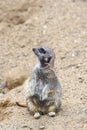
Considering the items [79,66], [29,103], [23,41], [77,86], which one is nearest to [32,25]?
[23,41]

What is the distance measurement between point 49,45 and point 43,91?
7.81 ft

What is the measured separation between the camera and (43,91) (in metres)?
5.01

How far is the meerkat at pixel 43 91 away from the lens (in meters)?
4.96

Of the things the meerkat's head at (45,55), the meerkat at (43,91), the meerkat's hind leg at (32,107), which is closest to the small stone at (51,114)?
the meerkat at (43,91)

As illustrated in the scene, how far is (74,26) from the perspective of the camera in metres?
7.72

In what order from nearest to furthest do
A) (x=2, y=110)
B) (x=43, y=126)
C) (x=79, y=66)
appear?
(x=43, y=126), (x=2, y=110), (x=79, y=66)

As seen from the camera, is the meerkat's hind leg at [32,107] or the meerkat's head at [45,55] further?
the meerkat's hind leg at [32,107]

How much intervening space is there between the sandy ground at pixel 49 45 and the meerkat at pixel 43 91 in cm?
8

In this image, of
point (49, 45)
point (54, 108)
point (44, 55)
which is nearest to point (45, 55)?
point (44, 55)

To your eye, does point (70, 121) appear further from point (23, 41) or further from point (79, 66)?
point (23, 41)

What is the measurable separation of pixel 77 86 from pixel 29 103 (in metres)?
0.88

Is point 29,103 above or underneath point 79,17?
above

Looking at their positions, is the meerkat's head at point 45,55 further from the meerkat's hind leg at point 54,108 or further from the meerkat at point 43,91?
the meerkat's hind leg at point 54,108

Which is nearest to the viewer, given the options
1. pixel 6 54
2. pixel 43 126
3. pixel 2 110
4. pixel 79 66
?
pixel 43 126
